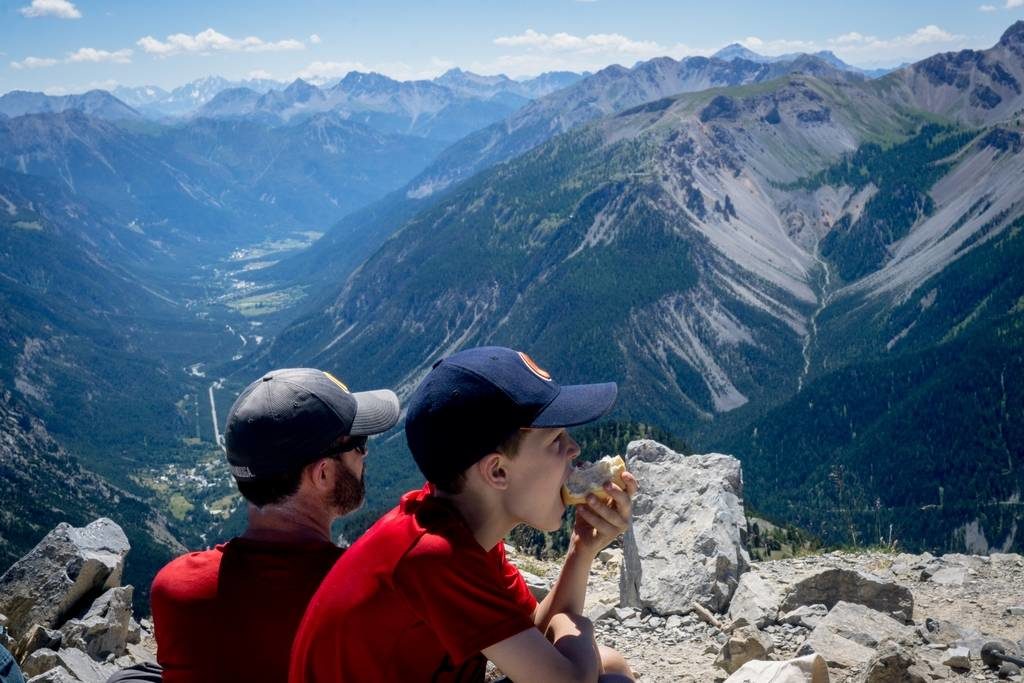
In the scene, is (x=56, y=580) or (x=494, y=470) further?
(x=56, y=580)

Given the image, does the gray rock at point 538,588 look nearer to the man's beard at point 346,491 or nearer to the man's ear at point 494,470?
the man's beard at point 346,491

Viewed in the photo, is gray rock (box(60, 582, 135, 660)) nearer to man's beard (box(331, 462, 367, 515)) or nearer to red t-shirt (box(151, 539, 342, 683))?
red t-shirt (box(151, 539, 342, 683))

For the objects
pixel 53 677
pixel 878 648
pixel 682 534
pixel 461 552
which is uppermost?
pixel 461 552

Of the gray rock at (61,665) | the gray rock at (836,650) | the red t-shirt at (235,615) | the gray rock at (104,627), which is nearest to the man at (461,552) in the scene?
the red t-shirt at (235,615)

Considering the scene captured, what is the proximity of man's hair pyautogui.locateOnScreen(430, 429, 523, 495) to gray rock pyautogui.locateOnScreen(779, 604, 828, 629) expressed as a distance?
10.4 m

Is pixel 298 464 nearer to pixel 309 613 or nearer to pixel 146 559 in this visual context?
pixel 309 613

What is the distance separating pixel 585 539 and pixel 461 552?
2.06m

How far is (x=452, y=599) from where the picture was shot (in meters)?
6.47

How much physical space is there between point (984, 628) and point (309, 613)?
1443 centimetres

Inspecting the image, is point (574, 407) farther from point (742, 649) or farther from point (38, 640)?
point (38, 640)

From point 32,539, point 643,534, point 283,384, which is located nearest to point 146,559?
point 32,539

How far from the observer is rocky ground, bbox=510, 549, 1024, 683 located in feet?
45.0

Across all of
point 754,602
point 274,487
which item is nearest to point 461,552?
point 274,487

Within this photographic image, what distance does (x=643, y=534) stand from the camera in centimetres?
2091
